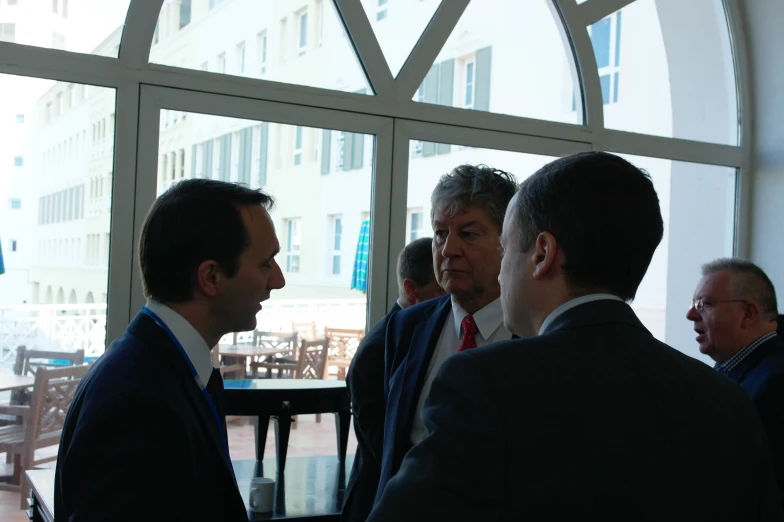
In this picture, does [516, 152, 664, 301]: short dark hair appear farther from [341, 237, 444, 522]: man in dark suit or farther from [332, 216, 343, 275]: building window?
[332, 216, 343, 275]: building window

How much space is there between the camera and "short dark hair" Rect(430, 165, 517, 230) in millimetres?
2098

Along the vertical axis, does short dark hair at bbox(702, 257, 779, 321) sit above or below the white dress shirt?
above

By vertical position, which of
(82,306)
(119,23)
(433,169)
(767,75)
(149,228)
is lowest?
(82,306)

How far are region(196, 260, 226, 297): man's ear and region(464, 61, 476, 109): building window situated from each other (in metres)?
2.92

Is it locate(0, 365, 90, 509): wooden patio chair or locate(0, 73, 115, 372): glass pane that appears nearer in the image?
locate(0, 73, 115, 372): glass pane

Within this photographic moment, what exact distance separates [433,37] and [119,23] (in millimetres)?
1657

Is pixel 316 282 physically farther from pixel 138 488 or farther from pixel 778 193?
pixel 778 193

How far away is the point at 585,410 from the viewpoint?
0.92m

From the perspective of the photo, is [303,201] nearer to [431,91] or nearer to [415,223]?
[415,223]

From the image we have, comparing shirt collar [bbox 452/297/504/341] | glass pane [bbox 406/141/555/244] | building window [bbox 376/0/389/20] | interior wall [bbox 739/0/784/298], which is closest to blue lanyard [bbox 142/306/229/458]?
shirt collar [bbox 452/297/504/341]

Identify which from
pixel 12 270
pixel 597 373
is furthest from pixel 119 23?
pixel 597 373

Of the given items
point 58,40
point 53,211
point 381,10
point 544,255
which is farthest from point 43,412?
point 544,255

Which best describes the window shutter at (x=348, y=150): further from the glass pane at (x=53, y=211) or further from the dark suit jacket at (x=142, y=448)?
the dark suit jacket at (x=142, y=448)

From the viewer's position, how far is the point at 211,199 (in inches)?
56.5
